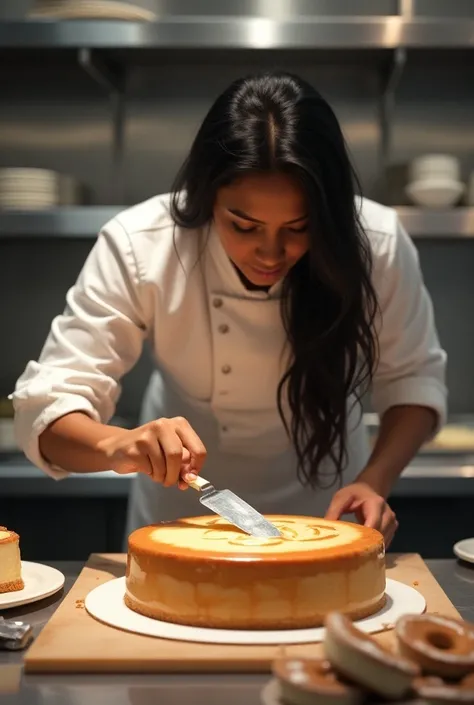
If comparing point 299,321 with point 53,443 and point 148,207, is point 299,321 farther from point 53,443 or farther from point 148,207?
point 53,443

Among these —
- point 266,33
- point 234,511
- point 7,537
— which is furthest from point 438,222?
point 7,537

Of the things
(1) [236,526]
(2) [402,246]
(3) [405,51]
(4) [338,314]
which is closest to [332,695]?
(1) [236,526]

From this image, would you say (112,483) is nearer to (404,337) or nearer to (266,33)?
(404,337)

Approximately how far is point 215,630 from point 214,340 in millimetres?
803

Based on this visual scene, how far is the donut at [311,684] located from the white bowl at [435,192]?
2029 mm

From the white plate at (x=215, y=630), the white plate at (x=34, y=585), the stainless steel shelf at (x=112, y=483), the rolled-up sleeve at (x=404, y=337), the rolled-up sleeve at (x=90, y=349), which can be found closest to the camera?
the white plate at (x=215, y=630)

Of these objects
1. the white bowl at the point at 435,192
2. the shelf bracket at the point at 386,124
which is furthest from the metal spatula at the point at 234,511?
the shelf bracket at the point at 386,124

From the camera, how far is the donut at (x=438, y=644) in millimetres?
921

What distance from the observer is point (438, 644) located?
38.8 inches

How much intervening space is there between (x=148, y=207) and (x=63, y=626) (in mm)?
966

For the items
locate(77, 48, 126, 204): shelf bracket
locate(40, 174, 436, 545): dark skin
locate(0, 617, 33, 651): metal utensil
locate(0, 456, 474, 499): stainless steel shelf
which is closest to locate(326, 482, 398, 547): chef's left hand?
locate(40, 174, 436, 545): dark skin

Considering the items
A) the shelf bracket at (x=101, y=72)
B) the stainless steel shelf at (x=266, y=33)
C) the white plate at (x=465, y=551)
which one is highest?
the stainless steel shelf at (x=266, y=33)

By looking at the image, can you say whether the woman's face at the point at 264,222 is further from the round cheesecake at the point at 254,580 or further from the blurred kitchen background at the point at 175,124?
the blurred kitchen background at the point at 175,124

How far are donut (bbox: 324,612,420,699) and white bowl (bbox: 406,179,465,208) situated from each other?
204cm
